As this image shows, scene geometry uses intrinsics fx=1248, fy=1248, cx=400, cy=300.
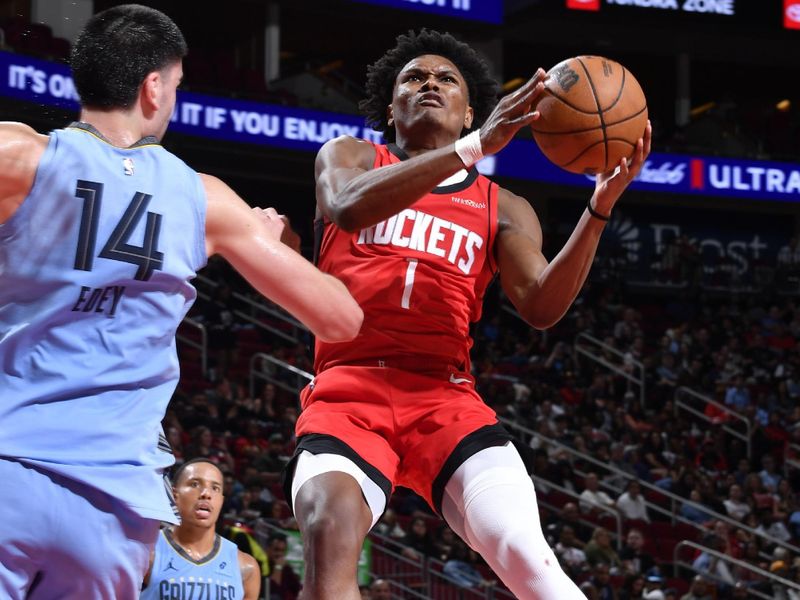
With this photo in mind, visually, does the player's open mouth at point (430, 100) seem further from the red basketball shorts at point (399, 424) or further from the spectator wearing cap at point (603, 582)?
the spectator wearing cap at point (603, 582)

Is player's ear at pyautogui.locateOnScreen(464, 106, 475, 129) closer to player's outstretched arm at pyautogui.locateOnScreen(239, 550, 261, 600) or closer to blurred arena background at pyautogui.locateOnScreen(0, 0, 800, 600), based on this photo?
player's outstretched arm at pyautogui.locateOnScreen(239, 550, 261, 600)

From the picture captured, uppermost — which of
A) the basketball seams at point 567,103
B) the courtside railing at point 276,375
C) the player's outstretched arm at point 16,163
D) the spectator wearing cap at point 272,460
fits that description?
the basketball seams at point 567,103

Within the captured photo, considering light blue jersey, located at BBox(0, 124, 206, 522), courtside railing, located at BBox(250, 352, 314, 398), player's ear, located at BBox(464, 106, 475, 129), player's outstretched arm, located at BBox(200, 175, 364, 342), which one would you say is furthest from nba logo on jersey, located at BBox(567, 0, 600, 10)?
light blue jersey, located at BBox(0, 124, 206, 522)

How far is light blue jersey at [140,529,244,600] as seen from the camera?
620 centimetres

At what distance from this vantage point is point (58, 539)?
250 centimetres

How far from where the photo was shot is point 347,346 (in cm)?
421

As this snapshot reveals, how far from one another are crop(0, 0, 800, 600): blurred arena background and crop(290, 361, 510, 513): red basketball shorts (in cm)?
460

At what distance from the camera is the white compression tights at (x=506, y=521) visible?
145 inches

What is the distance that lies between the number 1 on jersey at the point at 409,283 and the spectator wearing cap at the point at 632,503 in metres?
10.0

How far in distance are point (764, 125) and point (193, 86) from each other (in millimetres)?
11594

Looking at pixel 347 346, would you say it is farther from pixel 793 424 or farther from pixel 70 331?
pixel 793 424

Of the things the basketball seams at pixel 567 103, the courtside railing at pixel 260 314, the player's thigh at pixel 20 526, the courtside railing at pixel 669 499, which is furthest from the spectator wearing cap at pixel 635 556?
the player's thigh at pixel 20 526

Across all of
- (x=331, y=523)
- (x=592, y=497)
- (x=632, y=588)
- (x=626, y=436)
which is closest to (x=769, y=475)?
(x=626, y=436)

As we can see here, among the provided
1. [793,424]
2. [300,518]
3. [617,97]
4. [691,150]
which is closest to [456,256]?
[617,97]
